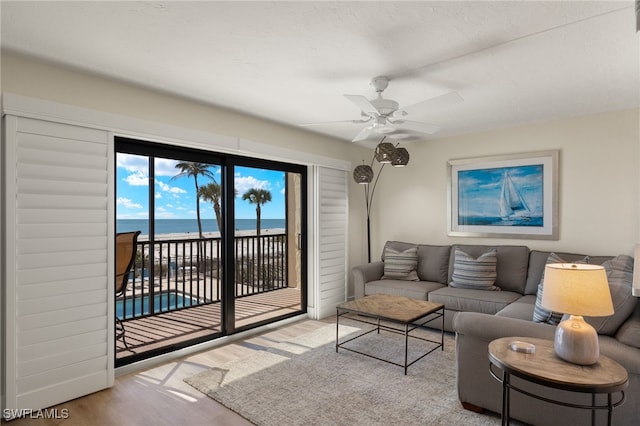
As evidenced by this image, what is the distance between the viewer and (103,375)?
9.14 ft

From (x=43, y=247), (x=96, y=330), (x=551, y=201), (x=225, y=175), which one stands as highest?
(x=225, y=175)

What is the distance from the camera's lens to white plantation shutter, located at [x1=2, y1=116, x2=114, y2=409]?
94.0 inches

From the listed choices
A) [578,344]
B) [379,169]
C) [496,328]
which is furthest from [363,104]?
[379,169]

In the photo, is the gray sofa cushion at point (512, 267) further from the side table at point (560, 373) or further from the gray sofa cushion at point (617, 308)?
the side table at point (560, 373)

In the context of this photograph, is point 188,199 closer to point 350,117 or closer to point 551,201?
point 350,117

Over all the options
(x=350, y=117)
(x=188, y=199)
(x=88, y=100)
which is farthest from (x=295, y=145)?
(x=88, y=100)

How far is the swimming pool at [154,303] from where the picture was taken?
4537mm

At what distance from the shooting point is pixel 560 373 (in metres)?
1.68

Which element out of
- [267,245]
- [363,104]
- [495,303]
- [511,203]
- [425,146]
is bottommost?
[495,303]

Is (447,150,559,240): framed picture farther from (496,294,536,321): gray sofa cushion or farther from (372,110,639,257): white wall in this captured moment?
(496,294,536,321): gray sofa cushion

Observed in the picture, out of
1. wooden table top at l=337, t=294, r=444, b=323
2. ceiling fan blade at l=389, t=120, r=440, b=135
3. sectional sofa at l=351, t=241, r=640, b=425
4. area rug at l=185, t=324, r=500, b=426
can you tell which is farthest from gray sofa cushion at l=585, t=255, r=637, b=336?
ceiling fan blade at l=389, t=120, r=440, b=135

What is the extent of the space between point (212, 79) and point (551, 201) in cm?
385

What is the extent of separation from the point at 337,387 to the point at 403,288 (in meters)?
1.84

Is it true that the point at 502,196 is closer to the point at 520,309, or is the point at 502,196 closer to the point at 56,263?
the point at 520,309
